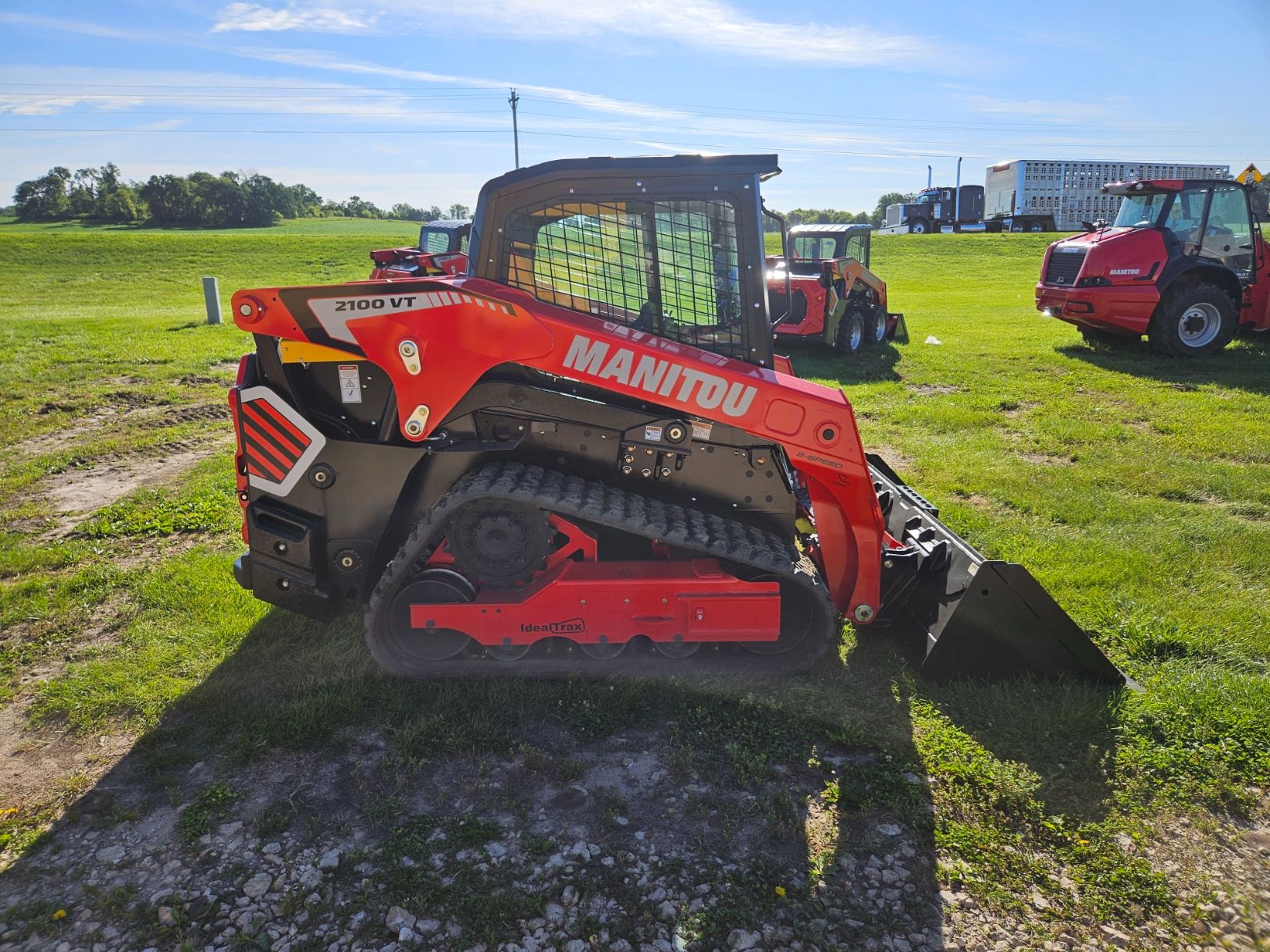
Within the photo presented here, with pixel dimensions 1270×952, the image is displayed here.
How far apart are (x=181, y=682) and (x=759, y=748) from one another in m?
2.81

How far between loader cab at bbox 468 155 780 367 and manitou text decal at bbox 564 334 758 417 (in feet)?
1.07

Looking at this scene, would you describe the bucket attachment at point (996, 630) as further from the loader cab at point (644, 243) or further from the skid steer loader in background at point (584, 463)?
the loader cab at point (644, 243)

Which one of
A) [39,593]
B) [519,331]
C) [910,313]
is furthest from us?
[910,313]

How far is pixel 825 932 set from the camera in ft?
9.25

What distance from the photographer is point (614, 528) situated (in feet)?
13.8

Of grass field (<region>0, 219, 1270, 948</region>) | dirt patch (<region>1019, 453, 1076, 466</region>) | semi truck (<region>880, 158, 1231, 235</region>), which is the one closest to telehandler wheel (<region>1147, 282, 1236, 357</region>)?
grass field (<region>0, 219, 1270, 948</region>)

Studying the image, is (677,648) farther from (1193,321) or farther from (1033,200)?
(1033,200)

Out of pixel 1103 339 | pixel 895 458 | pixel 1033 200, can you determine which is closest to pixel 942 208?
pixel 1033 200

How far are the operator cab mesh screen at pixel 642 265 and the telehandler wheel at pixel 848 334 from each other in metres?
9.38

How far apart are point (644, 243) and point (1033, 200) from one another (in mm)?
48614

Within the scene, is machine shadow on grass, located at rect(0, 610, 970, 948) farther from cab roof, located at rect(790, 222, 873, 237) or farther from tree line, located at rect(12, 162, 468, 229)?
tree line, located at rect(12, 162, 468, 229)

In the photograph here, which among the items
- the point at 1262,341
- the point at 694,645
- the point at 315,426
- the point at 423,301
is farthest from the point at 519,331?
the point at 1262,341

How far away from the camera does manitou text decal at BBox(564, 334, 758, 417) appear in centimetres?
400

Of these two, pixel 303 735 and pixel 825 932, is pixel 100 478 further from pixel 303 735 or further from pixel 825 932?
pixel 825 932
